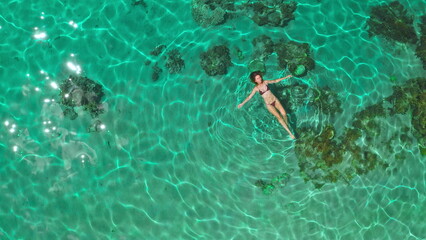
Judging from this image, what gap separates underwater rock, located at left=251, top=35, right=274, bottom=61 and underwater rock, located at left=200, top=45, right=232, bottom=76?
2.64ft

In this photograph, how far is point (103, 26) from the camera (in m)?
10.1

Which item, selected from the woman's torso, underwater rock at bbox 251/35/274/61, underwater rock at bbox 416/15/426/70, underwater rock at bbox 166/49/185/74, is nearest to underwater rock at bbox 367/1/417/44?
underwater rock at bbox 416/15/426/70

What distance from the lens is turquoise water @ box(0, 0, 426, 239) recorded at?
857 centimetres

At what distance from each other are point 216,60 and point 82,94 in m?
3.85

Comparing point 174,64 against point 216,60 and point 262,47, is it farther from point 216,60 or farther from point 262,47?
point 262,47

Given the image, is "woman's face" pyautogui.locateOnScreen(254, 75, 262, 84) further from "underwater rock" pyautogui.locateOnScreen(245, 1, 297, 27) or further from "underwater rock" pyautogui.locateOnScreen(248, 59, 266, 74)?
"underwater rock" pyautogui.locateOnScreen(245, 1, 297, 27)

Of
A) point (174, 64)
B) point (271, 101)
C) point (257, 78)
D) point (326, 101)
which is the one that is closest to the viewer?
point (257, 78)

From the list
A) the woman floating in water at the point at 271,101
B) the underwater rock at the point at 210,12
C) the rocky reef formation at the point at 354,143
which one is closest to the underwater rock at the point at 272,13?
the underwater rock at the point at 210,12

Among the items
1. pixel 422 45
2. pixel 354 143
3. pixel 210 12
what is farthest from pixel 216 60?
pixel 422 45

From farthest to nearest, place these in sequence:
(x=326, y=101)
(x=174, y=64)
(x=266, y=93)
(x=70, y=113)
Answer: (x=174, y=64)
(x=70, y=113)
(x=326, y=101)
(x=266, y=93)

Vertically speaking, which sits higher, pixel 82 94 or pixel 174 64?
pixel 174 64

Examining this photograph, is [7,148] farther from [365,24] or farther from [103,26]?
[365,24]

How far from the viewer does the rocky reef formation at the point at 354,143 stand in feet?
28.5

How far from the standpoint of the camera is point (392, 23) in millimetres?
9852
